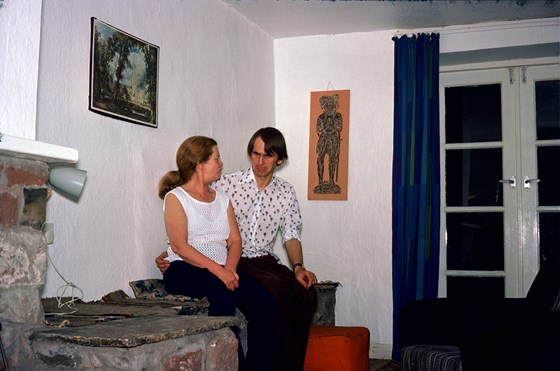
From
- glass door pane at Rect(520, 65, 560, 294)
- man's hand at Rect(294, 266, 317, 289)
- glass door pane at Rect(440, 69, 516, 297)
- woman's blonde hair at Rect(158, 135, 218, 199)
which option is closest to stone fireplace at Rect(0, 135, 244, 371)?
woman's blonde hair at Rect(158, 135, 218, 199)

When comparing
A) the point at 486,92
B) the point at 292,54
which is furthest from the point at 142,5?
the point at 486,92

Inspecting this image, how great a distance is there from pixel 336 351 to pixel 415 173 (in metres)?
1.63

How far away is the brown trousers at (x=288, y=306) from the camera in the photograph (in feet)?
10.7

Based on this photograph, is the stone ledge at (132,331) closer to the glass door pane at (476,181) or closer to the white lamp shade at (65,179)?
the white lamp shade at (65,179)

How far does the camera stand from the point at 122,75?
3410 mm

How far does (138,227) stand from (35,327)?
130 centimetres

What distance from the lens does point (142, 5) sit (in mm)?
3590

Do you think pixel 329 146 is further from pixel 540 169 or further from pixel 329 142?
pixel 540 169

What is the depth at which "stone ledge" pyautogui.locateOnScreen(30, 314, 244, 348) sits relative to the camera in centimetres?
206

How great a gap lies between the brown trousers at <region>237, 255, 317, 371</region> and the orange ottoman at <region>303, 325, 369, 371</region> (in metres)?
0.14

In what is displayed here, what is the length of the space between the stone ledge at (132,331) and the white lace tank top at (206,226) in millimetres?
947

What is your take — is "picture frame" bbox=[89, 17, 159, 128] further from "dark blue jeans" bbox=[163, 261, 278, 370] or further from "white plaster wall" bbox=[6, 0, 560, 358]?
"dark blue jeans" bbox=[163, 261, 278, 370]

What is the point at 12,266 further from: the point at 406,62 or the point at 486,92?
the point at 486,92

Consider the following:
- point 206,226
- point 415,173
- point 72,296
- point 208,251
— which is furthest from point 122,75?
point 415,173
